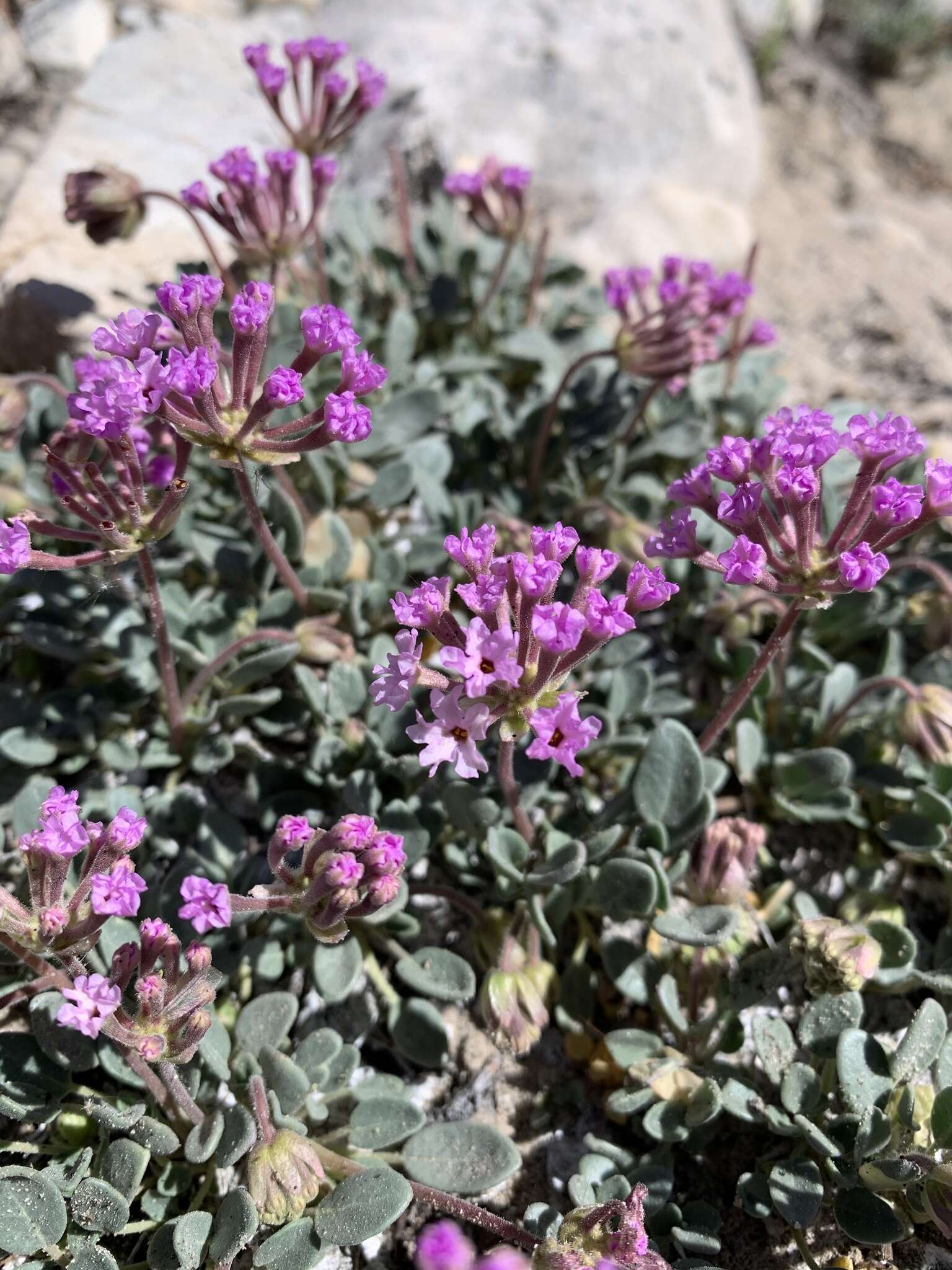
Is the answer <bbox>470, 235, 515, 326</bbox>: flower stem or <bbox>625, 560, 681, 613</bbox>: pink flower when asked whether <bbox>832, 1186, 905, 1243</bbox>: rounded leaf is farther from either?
<bbox>470, 235, 515, 326</bbox>: flower stem

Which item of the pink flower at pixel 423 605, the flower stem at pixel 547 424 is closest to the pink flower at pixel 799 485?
the pink flower at pixel 423 605

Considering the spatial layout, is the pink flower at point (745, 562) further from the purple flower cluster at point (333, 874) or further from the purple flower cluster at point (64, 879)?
the purple flower cluster at point (64, 879)

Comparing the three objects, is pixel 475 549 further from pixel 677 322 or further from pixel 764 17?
pixel 764 17

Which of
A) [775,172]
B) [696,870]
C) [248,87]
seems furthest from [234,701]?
[775,172]

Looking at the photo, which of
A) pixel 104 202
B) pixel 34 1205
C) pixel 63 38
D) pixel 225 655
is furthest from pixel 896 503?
pixel 63 38

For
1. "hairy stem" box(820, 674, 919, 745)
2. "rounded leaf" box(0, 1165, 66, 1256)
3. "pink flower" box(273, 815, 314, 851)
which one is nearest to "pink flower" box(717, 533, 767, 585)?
"hairy stem" box(820, 674, 919, 745)

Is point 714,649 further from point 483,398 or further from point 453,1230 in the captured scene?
point 453,1230
